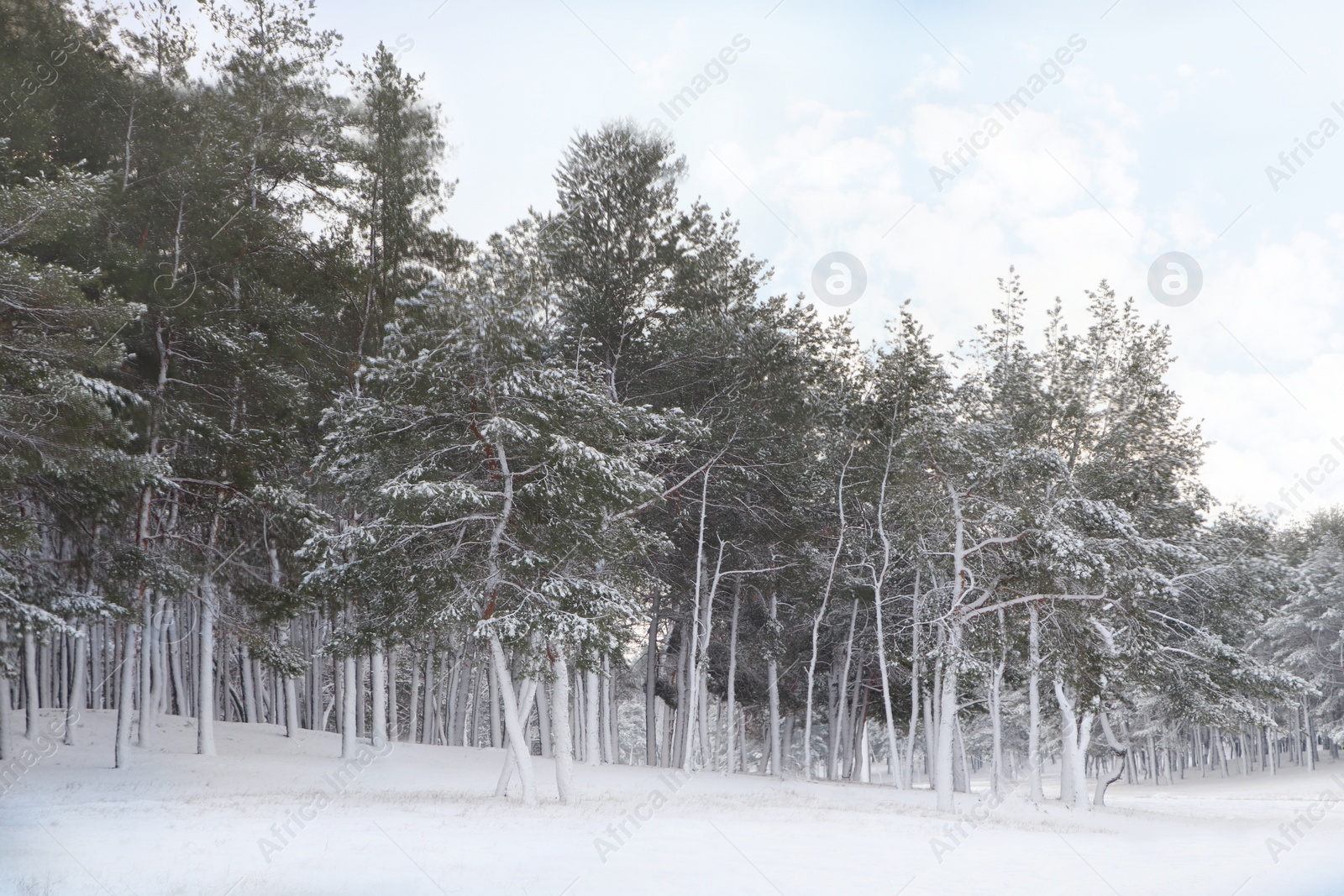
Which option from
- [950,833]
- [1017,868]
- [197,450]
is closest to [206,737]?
[197,450]

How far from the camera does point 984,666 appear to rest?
1552 centimetres

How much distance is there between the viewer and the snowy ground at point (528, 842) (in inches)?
Answer: 318

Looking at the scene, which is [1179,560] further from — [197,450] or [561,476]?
[197,450]

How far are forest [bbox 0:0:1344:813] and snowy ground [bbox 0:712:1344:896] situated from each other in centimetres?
170

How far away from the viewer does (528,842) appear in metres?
9.89

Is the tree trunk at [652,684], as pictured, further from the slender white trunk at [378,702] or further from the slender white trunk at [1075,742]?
the slender white trunk at [1075,742]

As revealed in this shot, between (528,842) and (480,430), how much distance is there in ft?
19.3

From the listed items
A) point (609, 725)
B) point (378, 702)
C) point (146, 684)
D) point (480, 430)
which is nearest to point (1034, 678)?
point (480, 430)

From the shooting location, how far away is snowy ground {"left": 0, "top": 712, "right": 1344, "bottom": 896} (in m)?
8.08

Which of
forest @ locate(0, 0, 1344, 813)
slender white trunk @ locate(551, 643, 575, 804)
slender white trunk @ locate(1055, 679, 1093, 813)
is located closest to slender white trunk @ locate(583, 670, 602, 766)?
forest @ locate(0, 0, 1344, 813)

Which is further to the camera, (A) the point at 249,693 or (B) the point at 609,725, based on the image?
(B) the point at 609,725

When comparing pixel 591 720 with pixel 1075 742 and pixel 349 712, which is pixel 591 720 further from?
pixel 1075 742

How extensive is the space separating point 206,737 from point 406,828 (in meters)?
11.1

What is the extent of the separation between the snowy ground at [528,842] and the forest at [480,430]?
1.70 metres
